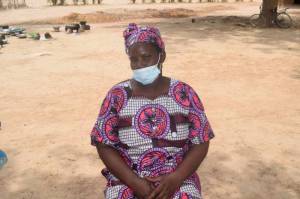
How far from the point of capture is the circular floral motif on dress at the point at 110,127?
2.49 meters

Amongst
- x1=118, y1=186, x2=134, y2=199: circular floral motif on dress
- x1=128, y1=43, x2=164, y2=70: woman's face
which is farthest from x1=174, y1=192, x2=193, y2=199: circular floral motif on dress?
x1=128, y1=43, x2=164, y2=70: woman's face

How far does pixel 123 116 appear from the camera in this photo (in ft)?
8.16

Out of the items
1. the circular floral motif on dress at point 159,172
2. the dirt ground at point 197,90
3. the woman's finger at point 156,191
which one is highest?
the circular floral motif on dress at point 159,172

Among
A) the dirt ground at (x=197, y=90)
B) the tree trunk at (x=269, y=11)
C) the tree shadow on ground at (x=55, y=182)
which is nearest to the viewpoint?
the tree shadow on ground at (x=55, y=182)

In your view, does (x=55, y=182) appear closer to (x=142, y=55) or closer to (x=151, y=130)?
(x=151, y=130)

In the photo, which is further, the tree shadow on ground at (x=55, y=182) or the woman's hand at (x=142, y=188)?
the tree shadow on ground at (x=55, y=182)

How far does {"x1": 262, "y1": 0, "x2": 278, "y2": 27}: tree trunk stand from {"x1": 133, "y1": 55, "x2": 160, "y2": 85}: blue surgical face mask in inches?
533

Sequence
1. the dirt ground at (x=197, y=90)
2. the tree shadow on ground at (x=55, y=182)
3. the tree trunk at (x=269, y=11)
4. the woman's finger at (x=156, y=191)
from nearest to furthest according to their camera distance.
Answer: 1. the woman's finger at (x=156, y=191)
2. the tree shadow on ground at (x=55, y=182)
3. the dirt ground at (x=197, y=90)
4. the tree trunk at (x=269, y=11)

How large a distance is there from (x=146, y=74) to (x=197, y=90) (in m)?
A: 4.54

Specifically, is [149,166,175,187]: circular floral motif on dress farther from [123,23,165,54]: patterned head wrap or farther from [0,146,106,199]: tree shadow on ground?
[0,146,106,199]: tree shadow on ground

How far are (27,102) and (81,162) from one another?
2.59m

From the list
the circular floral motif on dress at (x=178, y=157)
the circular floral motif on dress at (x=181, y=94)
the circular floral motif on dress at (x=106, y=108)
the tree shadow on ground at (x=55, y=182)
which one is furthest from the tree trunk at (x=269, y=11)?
the circular floral motif on dress at (x=106, y=108)

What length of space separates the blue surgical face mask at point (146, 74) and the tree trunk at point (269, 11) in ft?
44.4

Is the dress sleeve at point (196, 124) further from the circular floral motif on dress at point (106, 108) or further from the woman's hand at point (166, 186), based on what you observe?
the circular floral motif on dress at point (106, 108)
